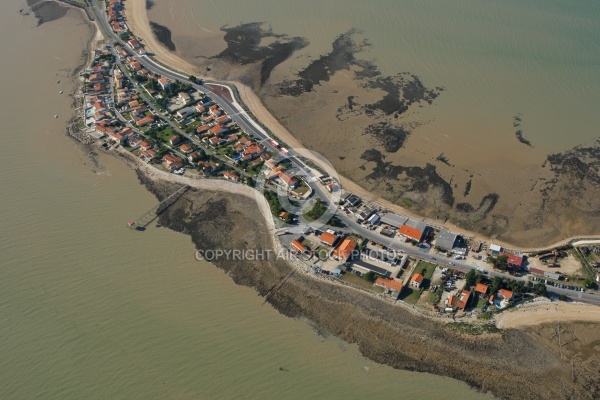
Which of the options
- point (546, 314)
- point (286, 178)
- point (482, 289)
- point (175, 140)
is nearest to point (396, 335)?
point (482, 289)

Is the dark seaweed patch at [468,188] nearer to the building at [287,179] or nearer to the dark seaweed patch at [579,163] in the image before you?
the dark seaweed patch at [579,163]

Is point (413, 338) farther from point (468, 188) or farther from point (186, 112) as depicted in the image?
point (186, 112)

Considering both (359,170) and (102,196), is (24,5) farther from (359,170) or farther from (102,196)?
(359,170)

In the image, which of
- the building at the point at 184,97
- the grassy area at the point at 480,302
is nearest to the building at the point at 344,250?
the grassy area at the point at 480,302

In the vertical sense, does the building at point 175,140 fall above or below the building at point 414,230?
above

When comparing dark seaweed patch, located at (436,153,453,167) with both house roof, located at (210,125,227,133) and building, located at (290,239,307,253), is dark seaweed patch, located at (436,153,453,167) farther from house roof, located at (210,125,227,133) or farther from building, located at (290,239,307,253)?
house roof, located at (210,125,227,133)
